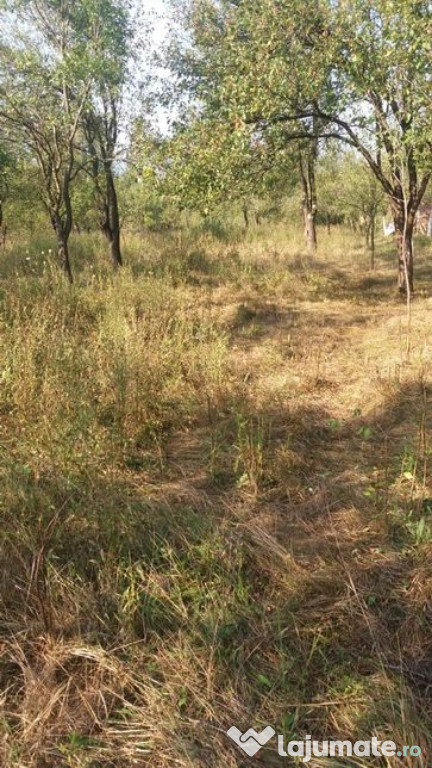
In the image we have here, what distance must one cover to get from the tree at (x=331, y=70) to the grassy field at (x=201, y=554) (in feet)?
10.1

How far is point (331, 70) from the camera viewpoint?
7219 millimetres

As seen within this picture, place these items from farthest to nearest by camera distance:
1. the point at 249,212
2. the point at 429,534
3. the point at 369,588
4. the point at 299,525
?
the point at 249,212
the point at 299,525
the point at 429,534
the point at 369,588

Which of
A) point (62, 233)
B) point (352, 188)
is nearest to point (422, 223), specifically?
point (352, 188)

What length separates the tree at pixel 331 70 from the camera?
571 cm

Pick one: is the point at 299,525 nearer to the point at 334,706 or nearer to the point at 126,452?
the point at 334,706

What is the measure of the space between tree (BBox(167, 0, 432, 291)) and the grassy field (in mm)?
3071

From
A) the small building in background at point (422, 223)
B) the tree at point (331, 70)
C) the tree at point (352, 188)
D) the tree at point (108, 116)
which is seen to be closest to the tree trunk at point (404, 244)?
the tree at point (331, 70)

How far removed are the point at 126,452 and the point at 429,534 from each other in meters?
2.05

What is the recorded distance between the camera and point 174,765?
1.47m

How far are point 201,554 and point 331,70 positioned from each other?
7.98 meters

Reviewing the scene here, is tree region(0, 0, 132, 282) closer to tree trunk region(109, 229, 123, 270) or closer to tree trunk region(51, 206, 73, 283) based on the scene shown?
tree trunk region(51, 206, 73, 283)

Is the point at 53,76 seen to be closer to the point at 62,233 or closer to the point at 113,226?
the point at 62,233

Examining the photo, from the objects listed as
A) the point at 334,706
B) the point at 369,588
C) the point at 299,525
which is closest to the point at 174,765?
the point at 334,706

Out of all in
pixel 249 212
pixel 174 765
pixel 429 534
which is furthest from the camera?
pixel 249 212
